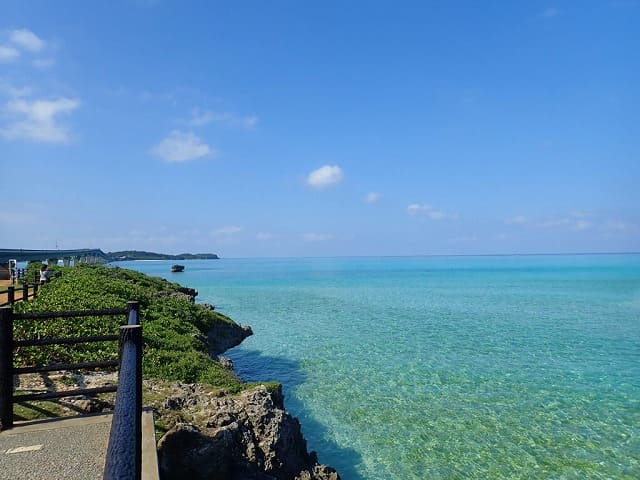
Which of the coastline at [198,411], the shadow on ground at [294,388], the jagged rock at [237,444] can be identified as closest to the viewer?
Answer: the jagged rock at [237,444]

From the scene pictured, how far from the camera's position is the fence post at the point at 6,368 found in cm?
675

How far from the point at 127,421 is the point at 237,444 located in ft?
24.5

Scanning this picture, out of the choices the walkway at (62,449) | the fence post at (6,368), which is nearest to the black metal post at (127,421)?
the walkway at (62,449)

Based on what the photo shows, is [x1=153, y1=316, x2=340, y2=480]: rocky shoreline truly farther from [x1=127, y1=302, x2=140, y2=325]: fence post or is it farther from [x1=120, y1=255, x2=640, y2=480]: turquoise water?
[x1=127, y1=302, x2=140, y2=325]: fence post

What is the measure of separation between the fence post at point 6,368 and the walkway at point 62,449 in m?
0.24

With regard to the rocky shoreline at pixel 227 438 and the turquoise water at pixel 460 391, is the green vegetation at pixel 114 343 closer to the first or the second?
the rocky shoreline at pixel 227 438

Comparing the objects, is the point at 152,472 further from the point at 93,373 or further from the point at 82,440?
the point at 93,373

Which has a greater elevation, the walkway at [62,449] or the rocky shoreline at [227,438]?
the walkway at [62,449]

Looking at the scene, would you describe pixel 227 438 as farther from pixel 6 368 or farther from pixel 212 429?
pixel 6 368

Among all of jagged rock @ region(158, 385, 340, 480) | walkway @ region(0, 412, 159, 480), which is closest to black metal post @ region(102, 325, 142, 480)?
walkway @ region(0, 412, 159, 480)

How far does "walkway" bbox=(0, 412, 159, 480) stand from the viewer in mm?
5316

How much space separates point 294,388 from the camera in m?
18.9

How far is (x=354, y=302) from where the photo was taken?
53.1 metres

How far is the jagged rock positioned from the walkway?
1.46 m
